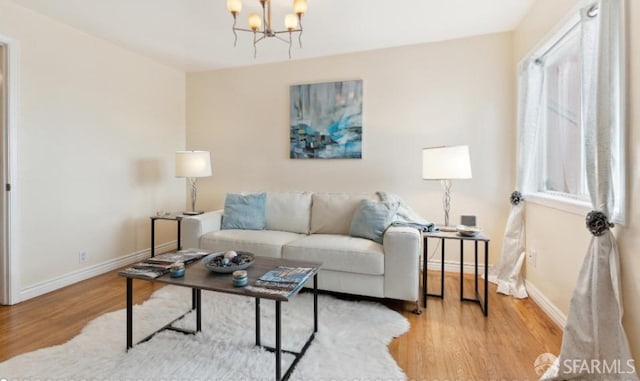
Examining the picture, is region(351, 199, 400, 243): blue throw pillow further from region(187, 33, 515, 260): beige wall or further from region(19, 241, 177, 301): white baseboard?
region(19, 241, 177, 301): white baseboard

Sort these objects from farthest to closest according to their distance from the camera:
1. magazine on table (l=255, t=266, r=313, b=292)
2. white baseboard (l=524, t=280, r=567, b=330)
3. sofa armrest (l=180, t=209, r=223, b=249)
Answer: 1. sofa armrest (l=180, t=209, r=223, b=249)
2. white baseboard (l=524, t=280, r=567, b=330)
3. magazine on table (l=255, t=266, r=313, b=292)

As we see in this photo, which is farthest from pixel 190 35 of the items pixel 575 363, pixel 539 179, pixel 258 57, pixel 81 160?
pixel 575 363

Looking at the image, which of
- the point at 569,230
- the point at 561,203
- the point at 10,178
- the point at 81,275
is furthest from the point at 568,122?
the point at 81,275

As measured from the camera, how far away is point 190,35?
10.4 feet

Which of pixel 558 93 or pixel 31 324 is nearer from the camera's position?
pixel 31 324

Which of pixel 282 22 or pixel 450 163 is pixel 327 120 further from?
pixel 450 163

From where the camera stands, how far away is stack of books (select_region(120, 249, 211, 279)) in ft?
5.95

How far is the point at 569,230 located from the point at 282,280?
75.9 inches

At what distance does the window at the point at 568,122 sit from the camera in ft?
5.26

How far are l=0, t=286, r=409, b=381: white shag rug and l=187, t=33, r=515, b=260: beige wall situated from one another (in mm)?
1591

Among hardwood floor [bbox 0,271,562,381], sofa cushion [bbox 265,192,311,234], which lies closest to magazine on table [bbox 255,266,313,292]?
hardwood floor [bbox 0,271,562,381]

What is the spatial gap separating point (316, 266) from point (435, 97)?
2.36m

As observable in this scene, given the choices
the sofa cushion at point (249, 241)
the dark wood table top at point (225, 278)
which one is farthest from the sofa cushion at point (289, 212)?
the dark wood table top at point (225, 278)

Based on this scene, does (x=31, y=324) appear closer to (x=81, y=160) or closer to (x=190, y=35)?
(x=81, y=160)
